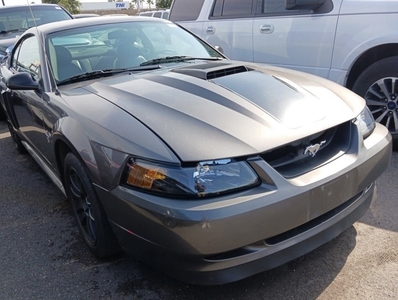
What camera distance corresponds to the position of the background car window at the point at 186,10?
5727 millimetres

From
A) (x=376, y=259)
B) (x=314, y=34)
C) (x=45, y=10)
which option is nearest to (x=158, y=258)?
(x=376, y=259)

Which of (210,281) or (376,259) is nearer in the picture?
(210,281)

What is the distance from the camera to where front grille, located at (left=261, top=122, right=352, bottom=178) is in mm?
1923

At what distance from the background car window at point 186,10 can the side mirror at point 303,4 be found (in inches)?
79.1

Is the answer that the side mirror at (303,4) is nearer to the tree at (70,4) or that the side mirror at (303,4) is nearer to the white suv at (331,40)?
the white suv at (331,40)

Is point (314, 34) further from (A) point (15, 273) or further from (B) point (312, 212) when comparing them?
(A) point (15, 273)

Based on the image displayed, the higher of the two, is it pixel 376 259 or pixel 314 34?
pixel 314 34

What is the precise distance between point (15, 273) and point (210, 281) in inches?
57.0

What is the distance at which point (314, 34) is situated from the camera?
4230mm

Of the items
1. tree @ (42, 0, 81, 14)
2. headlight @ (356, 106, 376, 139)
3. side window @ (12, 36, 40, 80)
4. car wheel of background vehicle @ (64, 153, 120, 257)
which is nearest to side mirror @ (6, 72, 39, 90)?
side window @ (12, 36, 40, 80)

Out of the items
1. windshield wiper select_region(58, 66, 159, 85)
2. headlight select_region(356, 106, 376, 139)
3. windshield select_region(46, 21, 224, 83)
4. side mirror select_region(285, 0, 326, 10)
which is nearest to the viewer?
headlight select_region(356, 106, 376, 139)

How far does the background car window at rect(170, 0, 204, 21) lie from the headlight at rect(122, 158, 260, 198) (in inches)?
176

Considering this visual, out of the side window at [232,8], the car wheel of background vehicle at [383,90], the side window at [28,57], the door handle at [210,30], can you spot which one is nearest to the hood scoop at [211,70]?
the side window at [28,57]

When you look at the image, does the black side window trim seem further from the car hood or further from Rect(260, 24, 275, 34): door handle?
the car hood
